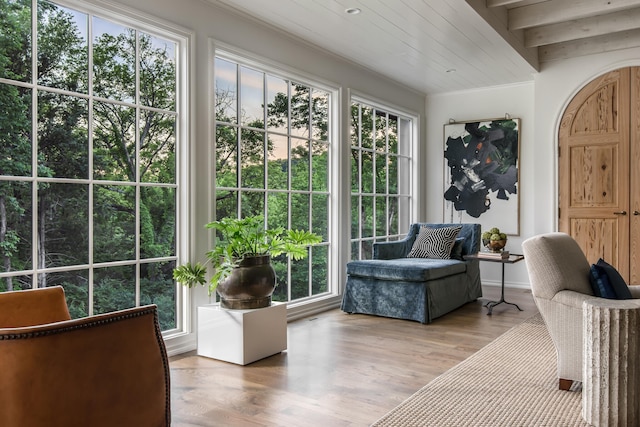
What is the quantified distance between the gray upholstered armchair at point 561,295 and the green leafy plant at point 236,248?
4.90 ft

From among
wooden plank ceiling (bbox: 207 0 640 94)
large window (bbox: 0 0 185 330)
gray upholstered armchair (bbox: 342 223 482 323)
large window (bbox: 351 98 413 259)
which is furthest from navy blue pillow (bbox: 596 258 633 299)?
large window (bbox: 351 98 413 259)

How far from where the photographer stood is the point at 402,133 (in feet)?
22.3

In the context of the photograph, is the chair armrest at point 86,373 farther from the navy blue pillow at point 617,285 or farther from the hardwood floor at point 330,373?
the navy blue pillow at point 617,285

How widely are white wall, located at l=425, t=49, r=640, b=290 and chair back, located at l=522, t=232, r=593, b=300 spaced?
3160mm

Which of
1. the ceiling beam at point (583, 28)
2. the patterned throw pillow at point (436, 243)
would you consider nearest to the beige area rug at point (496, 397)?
the patterned throw pillow at point (436, 243)

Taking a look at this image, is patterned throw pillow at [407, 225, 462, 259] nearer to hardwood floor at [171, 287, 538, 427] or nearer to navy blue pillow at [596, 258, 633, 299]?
hardwood floor at [171, 287, 538, 427]

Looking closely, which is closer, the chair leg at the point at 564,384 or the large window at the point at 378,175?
the chair leg at the point at 564,384

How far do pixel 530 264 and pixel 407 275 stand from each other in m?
1.73

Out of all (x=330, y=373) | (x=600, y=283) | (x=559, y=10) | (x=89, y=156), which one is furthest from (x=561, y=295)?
(x=559, y=10)

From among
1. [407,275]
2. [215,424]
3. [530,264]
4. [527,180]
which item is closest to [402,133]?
[527,180]

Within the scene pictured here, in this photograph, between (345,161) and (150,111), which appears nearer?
(150,111)

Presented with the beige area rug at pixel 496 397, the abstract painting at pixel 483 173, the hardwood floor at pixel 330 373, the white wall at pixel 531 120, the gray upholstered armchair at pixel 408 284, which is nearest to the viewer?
the beige area rug at pixel 496 397

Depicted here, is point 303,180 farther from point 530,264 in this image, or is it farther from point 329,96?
point 530,264

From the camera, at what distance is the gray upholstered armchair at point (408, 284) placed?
452 cm
